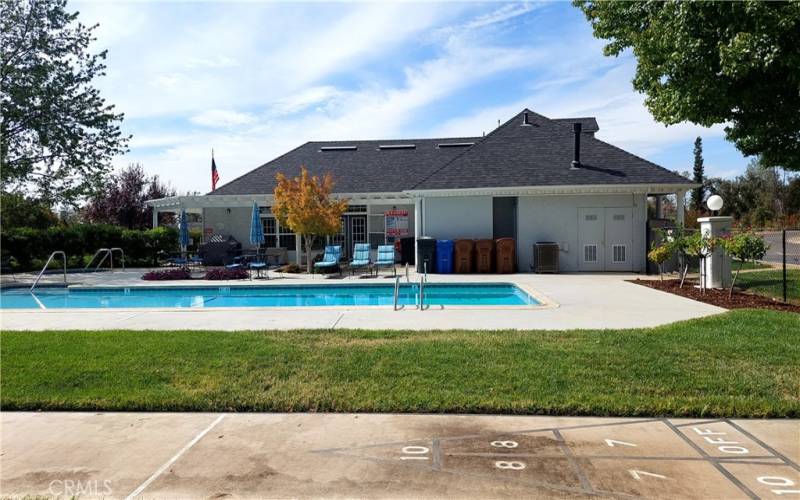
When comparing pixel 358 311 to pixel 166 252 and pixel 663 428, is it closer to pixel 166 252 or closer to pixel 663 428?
pixel 663 428

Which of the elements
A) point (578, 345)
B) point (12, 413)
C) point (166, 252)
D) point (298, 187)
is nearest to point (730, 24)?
point (578, 345)

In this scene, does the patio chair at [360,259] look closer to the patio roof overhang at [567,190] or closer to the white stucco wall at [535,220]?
the white stucco wall at [535,220]

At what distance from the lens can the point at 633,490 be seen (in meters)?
3.40

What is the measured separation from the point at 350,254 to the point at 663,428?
1995 cm

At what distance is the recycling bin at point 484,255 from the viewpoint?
18000 mm

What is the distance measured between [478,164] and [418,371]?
A: 15.2 m

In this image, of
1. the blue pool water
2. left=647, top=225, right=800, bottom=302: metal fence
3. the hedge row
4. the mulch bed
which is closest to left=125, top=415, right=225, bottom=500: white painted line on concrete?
the blue pool water

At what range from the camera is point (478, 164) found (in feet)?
65.7

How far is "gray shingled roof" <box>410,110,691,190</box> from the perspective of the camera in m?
18.1

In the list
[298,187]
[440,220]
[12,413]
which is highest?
[298,187]

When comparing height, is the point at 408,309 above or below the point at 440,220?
below

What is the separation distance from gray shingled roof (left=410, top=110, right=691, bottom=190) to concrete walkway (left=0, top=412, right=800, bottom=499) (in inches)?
571

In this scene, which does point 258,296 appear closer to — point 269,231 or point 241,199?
point 241,199

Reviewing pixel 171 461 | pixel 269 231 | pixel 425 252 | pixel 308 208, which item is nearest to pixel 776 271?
pixel 425 252
